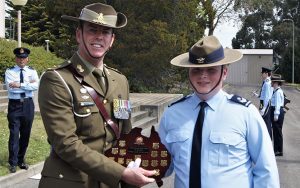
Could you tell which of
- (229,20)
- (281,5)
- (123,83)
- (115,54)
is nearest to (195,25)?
(115,54)

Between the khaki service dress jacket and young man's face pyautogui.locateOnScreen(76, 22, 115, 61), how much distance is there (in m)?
0.07

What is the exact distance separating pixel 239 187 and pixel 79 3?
847 inches

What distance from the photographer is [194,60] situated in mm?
2729

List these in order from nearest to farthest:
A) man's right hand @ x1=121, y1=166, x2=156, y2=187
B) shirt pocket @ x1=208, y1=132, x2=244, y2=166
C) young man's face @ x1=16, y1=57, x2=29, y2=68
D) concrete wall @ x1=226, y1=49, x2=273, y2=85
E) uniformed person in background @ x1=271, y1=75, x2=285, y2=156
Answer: man's right hand @ x1=121, y1=166, x2=156, y2=187, shirt pocket @ x1=208, y1=132, x2=244, y2=166, young man's face @ x1=16, y1=57, x2=29, y2=68, uniformed person in background @ x1=271, y1=75, x2=285, y2=156, concrete wall @ x1=226, y1=49, x2=273, y2=85

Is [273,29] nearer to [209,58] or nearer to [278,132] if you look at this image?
[278,132]

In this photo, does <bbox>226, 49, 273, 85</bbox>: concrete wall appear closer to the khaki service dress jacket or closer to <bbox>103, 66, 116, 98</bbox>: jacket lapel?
<bbox>103, 66, 116, 98</bbox>: jacket lapel

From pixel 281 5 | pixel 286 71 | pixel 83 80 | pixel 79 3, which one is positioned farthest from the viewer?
pixel 281 5

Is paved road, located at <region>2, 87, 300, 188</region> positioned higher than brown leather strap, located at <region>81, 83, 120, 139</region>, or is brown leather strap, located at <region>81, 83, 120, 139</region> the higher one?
brown leather strap, located at <region>81, 83, 120, 139</region>

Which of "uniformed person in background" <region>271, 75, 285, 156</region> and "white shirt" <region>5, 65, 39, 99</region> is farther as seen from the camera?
"uniformed person in background" <region>271, 75, 285, 156</region>

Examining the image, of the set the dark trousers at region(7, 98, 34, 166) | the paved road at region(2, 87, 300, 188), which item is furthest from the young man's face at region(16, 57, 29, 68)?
the paved road at region(2, 87, 300, 188)

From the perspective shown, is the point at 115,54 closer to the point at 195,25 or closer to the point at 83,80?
the point at 195,25

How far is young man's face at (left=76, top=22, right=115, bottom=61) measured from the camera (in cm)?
271

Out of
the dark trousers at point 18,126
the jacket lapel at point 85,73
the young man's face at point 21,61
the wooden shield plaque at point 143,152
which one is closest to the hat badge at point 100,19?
the jacket lapel at point 85,73

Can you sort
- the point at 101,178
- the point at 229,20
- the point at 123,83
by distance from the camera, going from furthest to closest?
the point at 229,20 → the point at 123,83 → the point at 101,178
